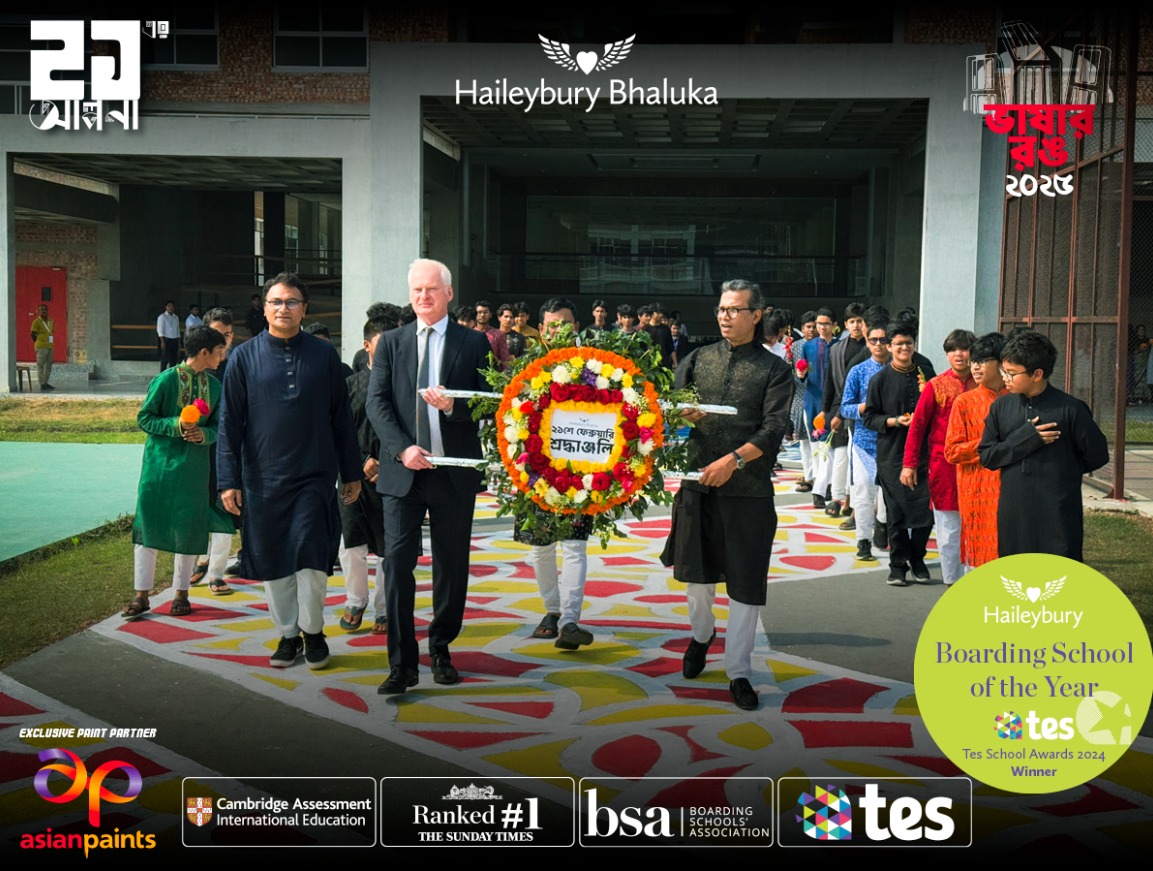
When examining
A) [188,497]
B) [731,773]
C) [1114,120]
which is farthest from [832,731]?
[1114,120]

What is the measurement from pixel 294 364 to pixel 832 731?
105 inches

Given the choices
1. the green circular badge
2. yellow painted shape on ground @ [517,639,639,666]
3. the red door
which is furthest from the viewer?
the red door

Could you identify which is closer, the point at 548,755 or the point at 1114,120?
the point at 548,755

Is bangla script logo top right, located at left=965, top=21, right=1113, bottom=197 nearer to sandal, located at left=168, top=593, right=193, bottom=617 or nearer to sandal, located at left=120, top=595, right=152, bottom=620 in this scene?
sandal, located at left=168, top=593, right=193, bottom=617

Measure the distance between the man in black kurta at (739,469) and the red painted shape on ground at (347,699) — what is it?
143 cm

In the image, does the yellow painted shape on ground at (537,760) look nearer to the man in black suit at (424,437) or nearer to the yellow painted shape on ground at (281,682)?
the man in black suit at (424,437)

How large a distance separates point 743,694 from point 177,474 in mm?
3212

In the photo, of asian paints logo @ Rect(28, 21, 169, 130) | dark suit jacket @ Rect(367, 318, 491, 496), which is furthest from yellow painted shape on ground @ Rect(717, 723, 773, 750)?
asian paints logo @ Rect(28, 21, 169, 130)

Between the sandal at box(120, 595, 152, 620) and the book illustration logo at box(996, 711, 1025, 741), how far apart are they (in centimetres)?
441

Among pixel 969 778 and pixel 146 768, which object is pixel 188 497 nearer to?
pixel 146 768

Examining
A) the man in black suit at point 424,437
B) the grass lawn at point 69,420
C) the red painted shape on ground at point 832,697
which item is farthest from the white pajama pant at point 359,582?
the grass lawn at point 69,420

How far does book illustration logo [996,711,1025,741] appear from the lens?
3.52 m

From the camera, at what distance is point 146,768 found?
13.1ft

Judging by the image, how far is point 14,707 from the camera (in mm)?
4734
